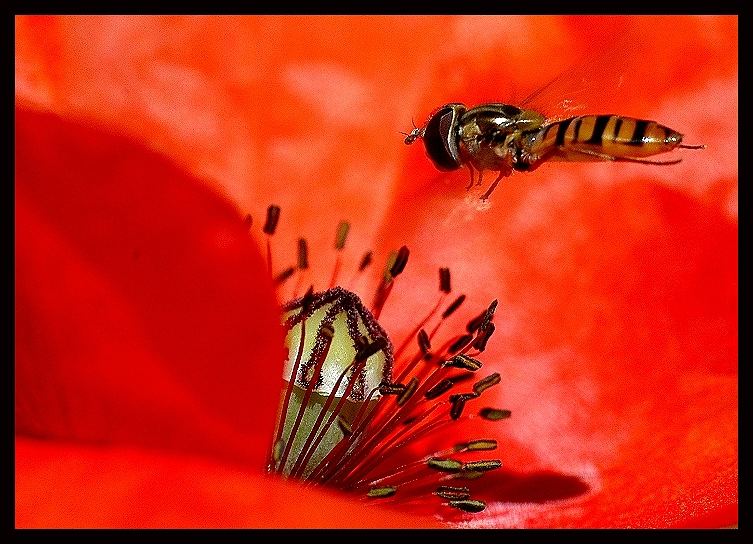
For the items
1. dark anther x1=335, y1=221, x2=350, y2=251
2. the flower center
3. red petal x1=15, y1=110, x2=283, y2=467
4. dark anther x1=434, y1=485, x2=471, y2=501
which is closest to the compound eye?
the flower center

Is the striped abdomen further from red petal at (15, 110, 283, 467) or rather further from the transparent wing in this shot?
red petal at (15, 110, 283, 467)

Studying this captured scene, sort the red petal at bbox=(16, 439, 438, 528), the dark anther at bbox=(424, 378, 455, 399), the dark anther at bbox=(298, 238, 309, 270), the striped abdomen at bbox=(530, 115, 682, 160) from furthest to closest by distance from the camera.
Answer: the dark anther at bbox=(298, 238, 309, 270) < the dark anther at bbox=(424, 378, 455, 399) < the striped abdomen at bbox=(530, 115, 682, 160) < the red petal at bbox=(16, 439, 438, 528)

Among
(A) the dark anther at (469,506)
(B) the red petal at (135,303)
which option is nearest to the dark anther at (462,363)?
(A) the dark anther at (469,506)

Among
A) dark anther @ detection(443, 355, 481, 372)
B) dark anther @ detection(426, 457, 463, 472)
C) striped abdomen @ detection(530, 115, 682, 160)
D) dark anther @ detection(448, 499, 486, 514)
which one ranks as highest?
striped abdomen @ detection(530, 115, 682, 160)

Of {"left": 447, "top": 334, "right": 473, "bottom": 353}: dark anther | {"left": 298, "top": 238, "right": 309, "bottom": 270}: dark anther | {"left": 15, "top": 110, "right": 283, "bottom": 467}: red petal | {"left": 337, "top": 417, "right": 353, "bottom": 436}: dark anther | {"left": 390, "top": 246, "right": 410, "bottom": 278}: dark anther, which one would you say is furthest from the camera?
{"left": 298, "top": 238, "right": 309, "bottom": 270}: dark anther

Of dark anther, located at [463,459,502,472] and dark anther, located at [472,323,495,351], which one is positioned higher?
dark anther, located at [472,323,495,351]

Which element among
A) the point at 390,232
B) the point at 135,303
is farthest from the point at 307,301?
the point at 135,303

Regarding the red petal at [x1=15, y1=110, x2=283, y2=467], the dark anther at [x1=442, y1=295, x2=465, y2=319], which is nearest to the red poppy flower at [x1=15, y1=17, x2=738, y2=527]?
the red petal at [x1=15, y1=110, x2=283, y2=467]

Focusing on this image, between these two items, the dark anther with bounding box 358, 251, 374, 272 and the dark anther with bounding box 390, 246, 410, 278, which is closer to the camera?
the dark anther with bounding box 390, 246, 410, 278
